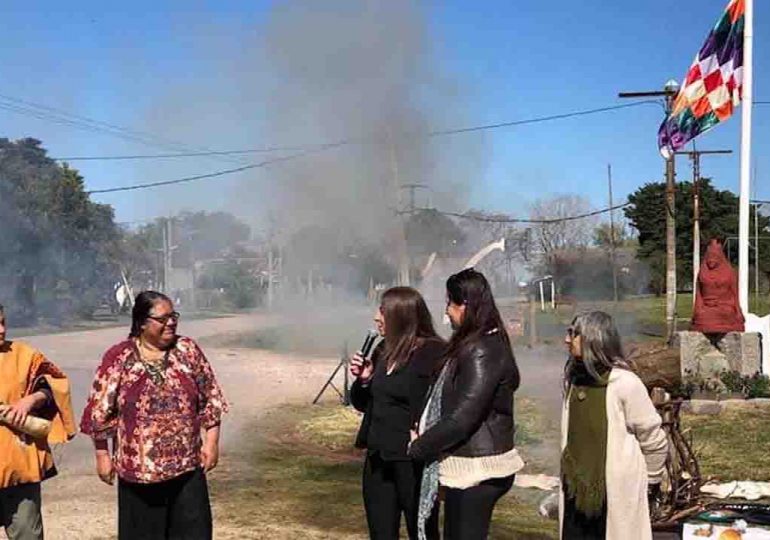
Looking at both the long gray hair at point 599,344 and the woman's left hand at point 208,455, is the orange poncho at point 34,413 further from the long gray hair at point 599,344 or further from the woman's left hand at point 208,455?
the long gray hair at point 599,344

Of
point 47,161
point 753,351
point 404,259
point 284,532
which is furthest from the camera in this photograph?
point 404,259

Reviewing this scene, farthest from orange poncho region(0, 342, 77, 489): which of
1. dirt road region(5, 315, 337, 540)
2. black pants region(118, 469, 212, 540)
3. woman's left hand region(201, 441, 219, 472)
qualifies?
dirt road region(5, 315, 337, 540)

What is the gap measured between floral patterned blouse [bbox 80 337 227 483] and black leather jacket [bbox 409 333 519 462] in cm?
97

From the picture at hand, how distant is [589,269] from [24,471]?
4330cm

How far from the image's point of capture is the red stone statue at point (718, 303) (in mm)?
11555

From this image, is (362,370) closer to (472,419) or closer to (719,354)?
(472,419)

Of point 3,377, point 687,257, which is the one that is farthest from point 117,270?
point 687,257

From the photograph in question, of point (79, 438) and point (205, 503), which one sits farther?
point (79, 438)

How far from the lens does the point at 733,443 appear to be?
857 cm

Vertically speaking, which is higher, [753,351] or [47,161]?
[47,161]

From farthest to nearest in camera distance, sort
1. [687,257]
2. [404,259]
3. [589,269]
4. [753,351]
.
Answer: [589,269], [687,257], [404,259], [753,351]

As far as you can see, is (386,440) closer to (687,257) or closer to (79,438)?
(79,438)

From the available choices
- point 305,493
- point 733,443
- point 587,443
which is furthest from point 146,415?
point 733,443

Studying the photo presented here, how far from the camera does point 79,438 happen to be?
9.42 metres
